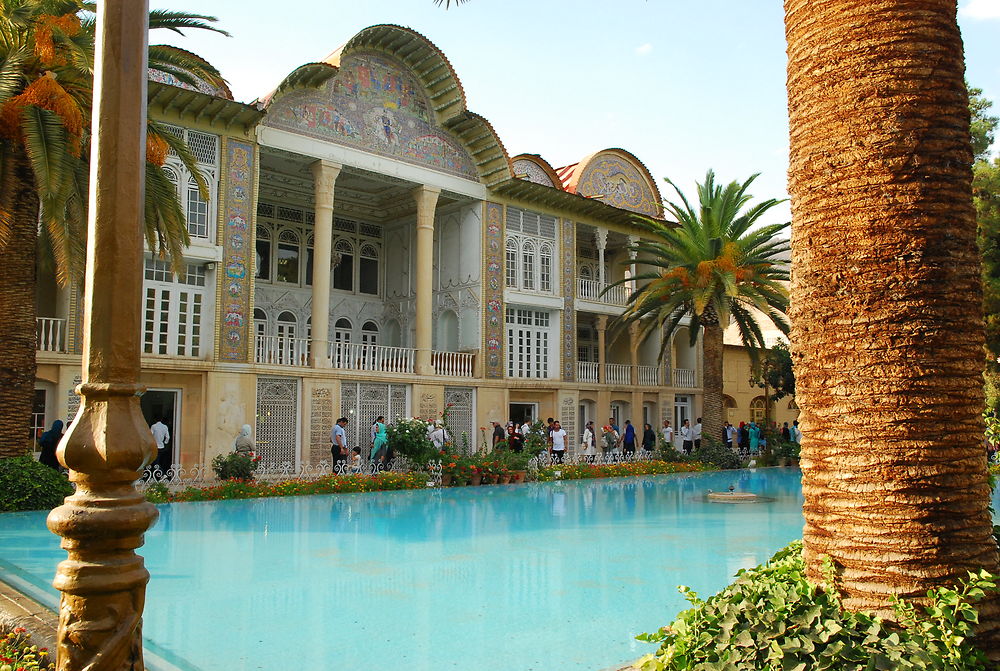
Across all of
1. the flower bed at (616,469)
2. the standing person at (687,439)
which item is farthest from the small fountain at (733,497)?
the standing person at (687,439)

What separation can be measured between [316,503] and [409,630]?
960 centimetres

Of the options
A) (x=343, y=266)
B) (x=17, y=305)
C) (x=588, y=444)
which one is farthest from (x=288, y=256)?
(x=17, y=305)

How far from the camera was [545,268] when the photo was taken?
86.5 ft

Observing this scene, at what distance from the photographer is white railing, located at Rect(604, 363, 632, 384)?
92.1 ft

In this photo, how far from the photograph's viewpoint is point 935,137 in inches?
170

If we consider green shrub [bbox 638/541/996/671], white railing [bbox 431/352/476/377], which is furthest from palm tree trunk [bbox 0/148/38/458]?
green shrub [bbox 638/541/996/671]

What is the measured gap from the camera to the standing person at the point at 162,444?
17.9 m

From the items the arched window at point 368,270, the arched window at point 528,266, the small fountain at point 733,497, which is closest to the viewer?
the small fountain at point 733,497

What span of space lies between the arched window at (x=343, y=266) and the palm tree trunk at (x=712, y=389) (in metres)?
11.2

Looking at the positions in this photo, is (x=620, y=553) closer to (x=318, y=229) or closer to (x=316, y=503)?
(x=316, y=503)

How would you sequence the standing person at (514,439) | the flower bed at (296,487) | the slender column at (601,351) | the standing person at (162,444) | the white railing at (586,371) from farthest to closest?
1. the slender column at (601,351)
2. the white railing at (586,371)
3. the standing person at (514,439)
4. the standing person at (162,444)
5. the flower bed at (296,487)

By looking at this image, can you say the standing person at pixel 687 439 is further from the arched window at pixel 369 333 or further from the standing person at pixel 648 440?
the arched window at pixel 369 333

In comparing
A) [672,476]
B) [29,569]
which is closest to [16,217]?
[29,569]

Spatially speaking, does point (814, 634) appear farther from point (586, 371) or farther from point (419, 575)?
point (586, 371)
